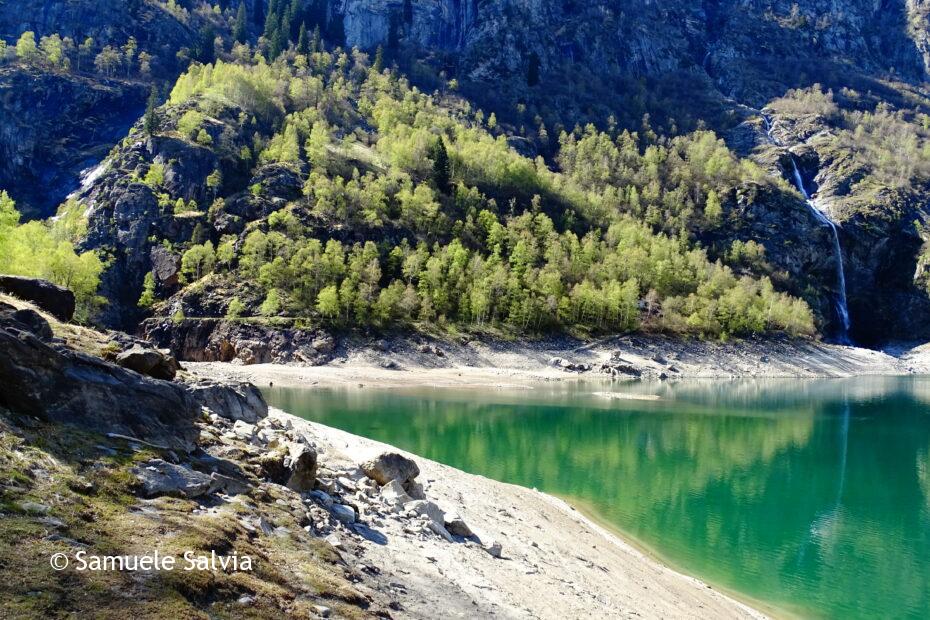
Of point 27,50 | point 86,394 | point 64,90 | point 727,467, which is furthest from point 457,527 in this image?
point 27,50

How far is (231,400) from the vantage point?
2238 cm

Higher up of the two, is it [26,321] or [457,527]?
[26,321]

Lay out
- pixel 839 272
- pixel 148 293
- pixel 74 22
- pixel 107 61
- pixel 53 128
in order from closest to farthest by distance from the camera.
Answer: pixel 148 293 → pixel 839 272 → pixel 53 128 → pixel 107 61 → pixel 74 22

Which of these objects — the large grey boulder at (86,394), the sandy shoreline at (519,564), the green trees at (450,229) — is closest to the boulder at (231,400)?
the sandy shoreline at (519,564)

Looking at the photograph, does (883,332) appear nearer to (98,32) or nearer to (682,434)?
(682,434)

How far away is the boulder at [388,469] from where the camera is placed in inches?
834

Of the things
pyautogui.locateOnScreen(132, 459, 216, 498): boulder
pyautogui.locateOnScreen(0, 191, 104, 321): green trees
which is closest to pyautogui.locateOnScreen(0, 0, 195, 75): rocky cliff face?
pyautogui.locateOnScreen(0, 191, 104, 321): green trees

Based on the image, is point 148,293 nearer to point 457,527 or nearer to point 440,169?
point 440,169

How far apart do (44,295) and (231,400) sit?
8.31 meters

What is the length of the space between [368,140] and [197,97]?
42807 millimetres

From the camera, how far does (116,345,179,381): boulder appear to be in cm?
1823

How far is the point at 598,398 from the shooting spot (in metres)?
75.7

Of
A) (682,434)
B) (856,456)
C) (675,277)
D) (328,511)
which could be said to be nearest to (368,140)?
(675,277)

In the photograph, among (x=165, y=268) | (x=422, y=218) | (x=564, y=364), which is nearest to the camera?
(x=564, y=364)
